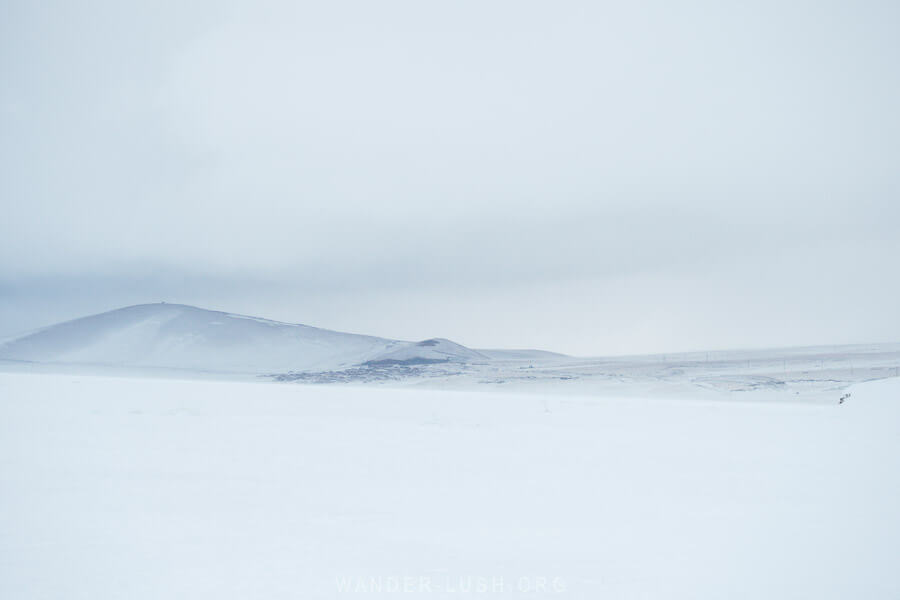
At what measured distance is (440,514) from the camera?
535 centimetres

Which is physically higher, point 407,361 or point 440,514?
point 407,361

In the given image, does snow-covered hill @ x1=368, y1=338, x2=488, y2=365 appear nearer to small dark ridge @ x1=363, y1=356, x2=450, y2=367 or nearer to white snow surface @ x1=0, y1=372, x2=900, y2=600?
small dark ridge @ x1=363, y1=356, x2=450, y2=367

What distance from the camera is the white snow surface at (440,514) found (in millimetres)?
3807

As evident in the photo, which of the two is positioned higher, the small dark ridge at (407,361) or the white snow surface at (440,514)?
the small dark ridge at (407,361)

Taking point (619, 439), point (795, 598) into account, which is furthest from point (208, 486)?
point (619, 439)

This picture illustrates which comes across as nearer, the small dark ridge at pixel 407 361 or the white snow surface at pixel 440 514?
the white snow surface at pixel 440 514

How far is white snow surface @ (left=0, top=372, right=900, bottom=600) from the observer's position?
3.81 m

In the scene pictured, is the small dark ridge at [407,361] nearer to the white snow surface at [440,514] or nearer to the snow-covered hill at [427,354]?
the snow-covered hill at [427,354]

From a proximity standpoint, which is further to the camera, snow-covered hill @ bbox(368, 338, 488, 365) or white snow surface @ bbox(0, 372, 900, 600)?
snow-covered hill @ bbox(368, 338, 488, 365)

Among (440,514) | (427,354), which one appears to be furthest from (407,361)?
(440,514)

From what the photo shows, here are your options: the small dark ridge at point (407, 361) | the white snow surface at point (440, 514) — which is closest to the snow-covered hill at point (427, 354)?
the small dark ridge at point (407, 361)

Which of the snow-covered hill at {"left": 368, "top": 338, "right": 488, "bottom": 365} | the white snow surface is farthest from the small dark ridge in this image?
the white snow surface

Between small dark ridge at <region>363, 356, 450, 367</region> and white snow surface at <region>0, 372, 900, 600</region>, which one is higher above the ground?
small dark ridge at <region>363, 356, 450, 367</region>

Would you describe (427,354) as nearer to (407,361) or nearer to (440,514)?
(407,361)
